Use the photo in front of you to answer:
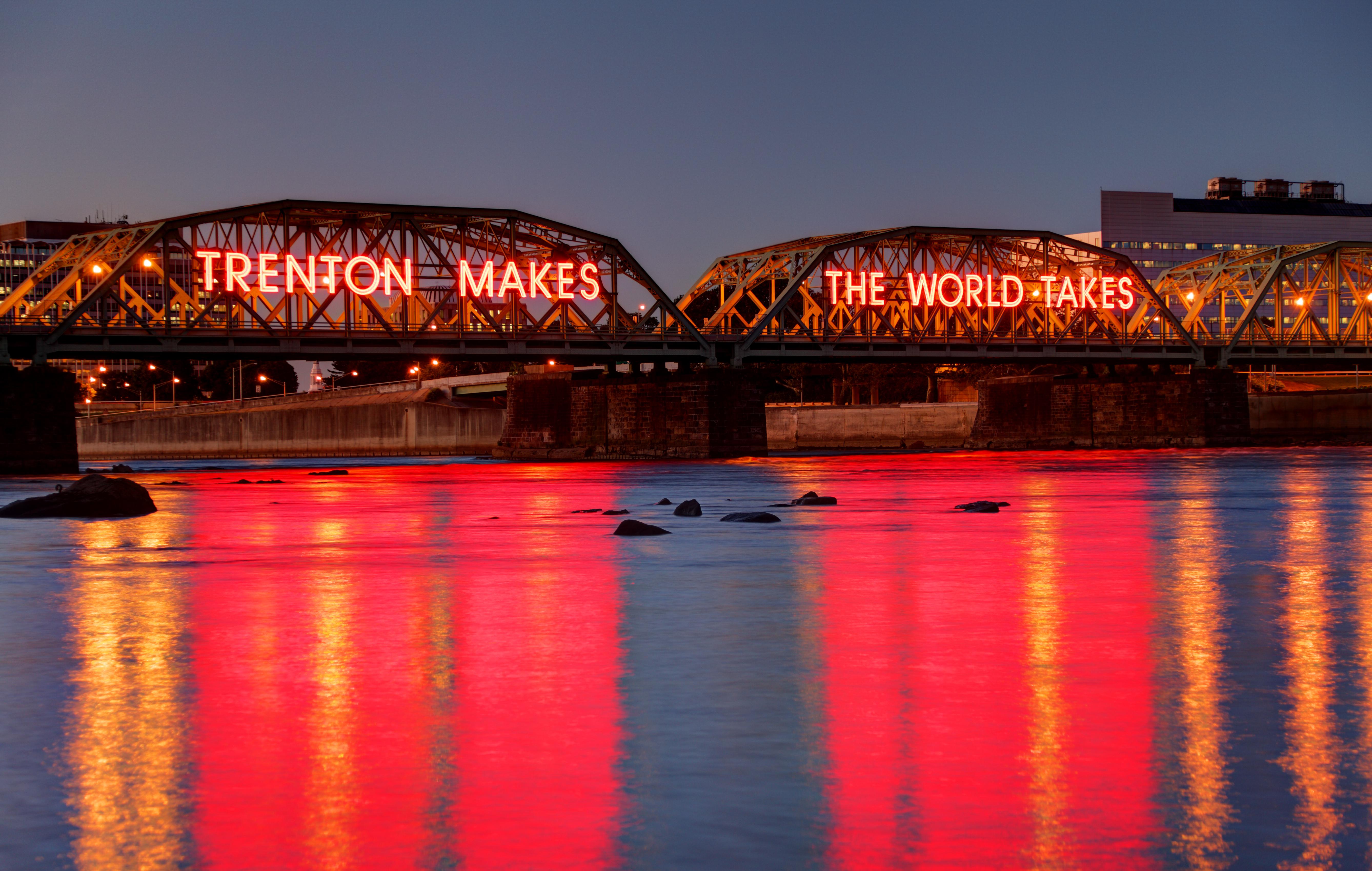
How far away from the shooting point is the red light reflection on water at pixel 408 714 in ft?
20.6

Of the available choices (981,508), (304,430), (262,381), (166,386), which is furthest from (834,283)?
(166,386)

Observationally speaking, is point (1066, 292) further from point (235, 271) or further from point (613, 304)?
point (235, 271)

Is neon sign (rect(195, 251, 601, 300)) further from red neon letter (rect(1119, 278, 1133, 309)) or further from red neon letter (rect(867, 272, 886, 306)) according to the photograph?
red neon letter (rect(1119, 278, 1133, 309))

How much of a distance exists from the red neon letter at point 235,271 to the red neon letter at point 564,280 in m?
18.5

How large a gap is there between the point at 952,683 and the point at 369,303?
75189 mm

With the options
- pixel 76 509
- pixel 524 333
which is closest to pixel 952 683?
pixel 76 509

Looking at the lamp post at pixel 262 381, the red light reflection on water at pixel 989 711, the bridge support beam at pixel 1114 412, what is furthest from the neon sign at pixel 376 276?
the lamp post at pixel 262 381

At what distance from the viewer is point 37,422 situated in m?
66.8

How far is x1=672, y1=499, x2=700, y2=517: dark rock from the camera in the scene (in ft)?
91.4

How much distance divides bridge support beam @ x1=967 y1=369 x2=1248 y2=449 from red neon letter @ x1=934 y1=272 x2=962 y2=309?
7534 millimetres

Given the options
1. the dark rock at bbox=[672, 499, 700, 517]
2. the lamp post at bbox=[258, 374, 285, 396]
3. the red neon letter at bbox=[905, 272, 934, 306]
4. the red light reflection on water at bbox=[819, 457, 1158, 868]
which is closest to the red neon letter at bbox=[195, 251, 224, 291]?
the red neon letter at bbox=[905, 272, 934, 306]

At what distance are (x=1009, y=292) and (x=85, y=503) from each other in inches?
3243

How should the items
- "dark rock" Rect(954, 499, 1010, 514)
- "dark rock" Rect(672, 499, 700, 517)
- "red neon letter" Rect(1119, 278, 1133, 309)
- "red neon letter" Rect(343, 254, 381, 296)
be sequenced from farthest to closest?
"red neon letter" Rect(1119, 278, 1133, 309) → "red neon letter" Rect(343, 254, 381, 296) → "dark rock" Rect(954, 499, 1010, 514) → "dark rock" Rect(672, 499, 700, 517)

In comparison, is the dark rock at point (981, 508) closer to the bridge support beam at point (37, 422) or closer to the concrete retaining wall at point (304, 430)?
the bridge support beam at point (37, 422)
